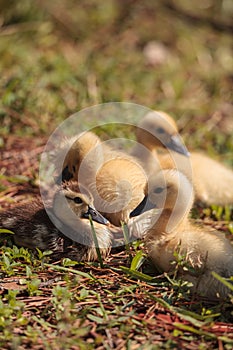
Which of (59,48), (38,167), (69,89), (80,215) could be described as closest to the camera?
(80,215)

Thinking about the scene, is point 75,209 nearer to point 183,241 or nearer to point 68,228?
point 68,228

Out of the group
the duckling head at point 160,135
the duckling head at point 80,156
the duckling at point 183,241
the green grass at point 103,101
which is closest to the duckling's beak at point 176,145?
the duckling head at point 160,135

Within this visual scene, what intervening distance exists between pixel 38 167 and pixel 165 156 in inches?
26.5

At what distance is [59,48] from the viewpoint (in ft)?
16.8

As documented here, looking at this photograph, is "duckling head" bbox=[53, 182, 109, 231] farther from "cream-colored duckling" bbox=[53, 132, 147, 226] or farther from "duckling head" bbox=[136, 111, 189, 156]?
"duckling head" bbox=[136, 111, 189, 156]

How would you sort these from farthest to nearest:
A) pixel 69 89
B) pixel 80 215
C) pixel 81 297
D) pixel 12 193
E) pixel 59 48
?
pixel 59 48
pixel 69 89
pixel 12 193
pixel 80 215
pixel 81 297

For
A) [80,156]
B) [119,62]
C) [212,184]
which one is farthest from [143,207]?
[119,62]

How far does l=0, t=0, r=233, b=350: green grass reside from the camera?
6.61ft

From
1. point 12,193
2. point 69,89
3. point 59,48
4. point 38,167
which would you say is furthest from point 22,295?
point 59,48

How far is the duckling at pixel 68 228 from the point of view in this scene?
7.99ft

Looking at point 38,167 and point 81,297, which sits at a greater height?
point 81,297

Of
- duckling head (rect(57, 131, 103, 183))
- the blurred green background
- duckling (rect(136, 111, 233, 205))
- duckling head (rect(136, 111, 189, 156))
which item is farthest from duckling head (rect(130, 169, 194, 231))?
the blurred green background

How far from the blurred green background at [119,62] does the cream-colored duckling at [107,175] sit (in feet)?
2.94

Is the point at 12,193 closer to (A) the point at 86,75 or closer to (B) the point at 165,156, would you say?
(B) the point at 165,156
